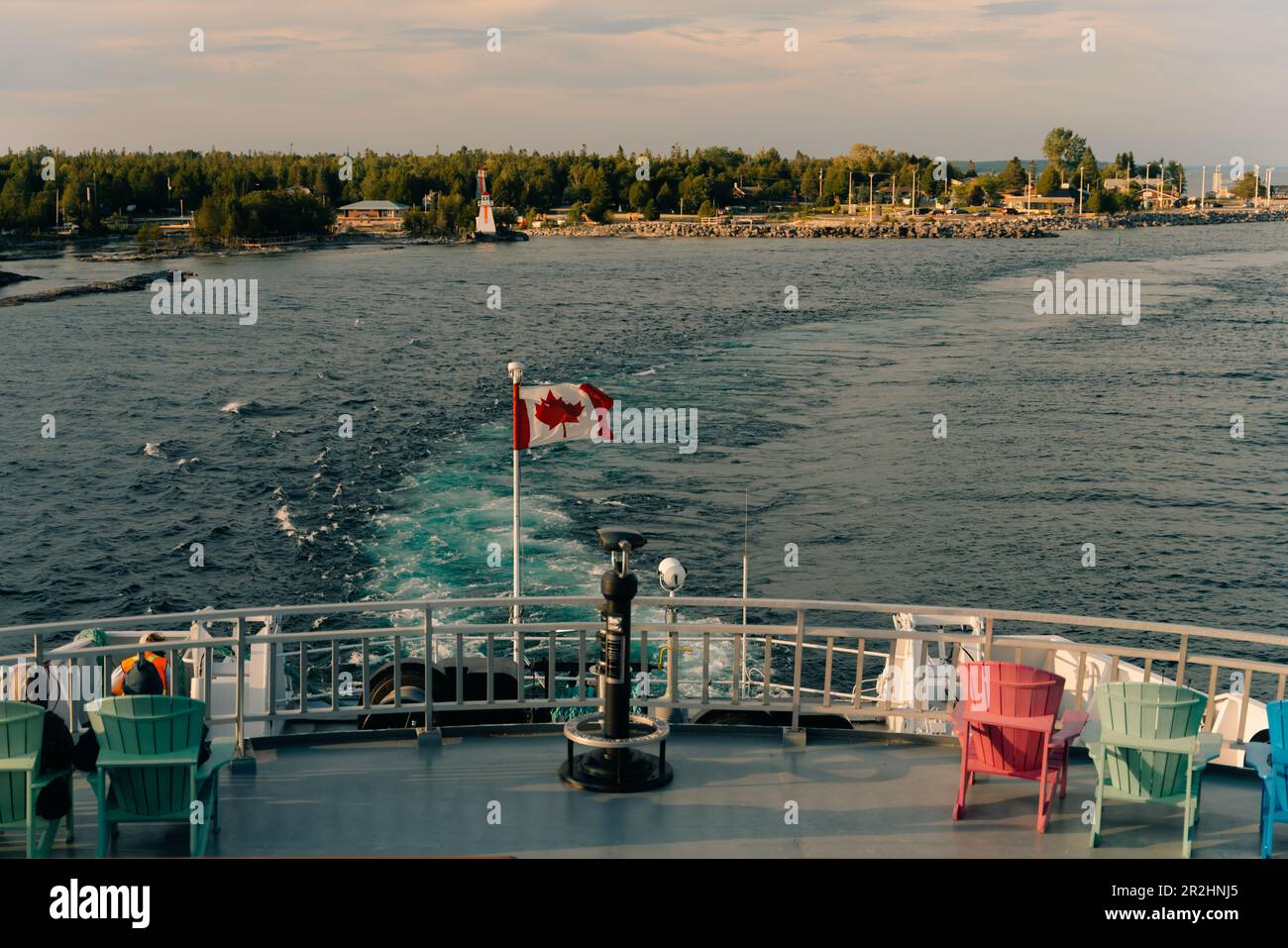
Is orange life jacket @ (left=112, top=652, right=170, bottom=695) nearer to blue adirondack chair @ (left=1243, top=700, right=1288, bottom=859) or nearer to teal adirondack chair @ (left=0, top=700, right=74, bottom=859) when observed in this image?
teal adirondack chair @ (left=0, top=700, right=74, bottom=859)

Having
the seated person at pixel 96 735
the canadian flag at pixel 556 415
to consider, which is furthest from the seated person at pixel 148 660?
the canadian flag at pixel 556 415

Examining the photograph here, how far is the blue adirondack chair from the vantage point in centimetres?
802

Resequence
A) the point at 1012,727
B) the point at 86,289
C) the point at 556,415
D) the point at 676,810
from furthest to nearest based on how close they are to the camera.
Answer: the point at 86,289, the point at 556,415, the point at 676,810, the point at 1012,727

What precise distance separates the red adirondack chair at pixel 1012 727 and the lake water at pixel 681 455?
79.6 ft

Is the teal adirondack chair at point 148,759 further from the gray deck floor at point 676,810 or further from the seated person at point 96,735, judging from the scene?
the gray deck floor at point 676,810

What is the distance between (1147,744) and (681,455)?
44.3 meters

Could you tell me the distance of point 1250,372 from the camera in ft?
240

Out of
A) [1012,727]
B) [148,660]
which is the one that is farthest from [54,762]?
[1012,727]

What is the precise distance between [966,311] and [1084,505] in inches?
2055

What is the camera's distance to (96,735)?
26.8 feet

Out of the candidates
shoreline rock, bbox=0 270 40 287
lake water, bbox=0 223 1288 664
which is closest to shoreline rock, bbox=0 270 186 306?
lake water, bbox=0 223 1288 664

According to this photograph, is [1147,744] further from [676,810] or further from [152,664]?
[152,664]

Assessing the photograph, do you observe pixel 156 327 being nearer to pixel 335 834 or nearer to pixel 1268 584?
pixel 1268 584

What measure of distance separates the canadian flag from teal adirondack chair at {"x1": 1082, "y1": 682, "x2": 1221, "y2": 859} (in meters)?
7.82
